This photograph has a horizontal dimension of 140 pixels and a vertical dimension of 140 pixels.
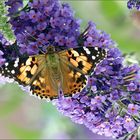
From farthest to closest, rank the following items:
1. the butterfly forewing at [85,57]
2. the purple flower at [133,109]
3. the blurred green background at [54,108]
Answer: the blurred green background at [54,108] < the purple flower at [133,109] < the butterfly forewing at [85,57]

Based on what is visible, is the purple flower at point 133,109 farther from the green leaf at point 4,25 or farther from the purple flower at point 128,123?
the green leaf at point 4,25

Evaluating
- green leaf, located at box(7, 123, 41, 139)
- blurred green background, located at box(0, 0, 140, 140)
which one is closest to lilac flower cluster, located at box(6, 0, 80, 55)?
blurred green background, located at box(0, 0, 140, 140)

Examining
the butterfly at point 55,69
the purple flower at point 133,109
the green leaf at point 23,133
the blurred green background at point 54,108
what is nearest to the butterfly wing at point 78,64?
the butterfly at point 55,69

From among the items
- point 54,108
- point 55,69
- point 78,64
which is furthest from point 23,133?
point 78,64

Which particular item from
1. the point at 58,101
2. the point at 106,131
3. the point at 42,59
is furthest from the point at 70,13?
the point at 106,131

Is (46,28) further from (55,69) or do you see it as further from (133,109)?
(133,109)

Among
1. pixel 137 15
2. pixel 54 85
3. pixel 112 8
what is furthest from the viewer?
pixel 112 8

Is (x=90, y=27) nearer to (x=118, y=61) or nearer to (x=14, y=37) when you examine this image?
(x=118, y=61)
